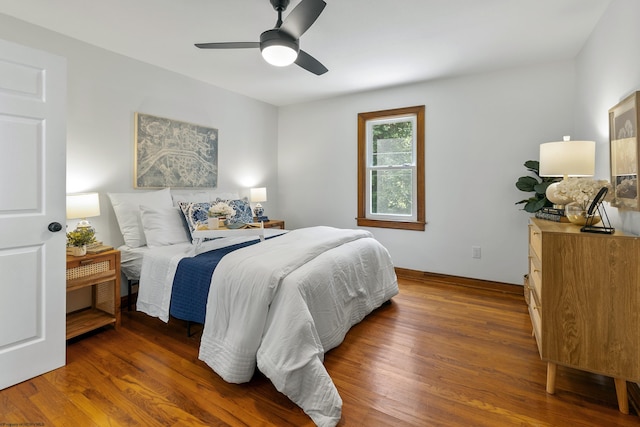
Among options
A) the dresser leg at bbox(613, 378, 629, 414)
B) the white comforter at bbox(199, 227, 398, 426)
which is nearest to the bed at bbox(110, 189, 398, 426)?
the white comforter at bbox(199, 227, 398, 426)

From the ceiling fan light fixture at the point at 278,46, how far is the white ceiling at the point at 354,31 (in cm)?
39

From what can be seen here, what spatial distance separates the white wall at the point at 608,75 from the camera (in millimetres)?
1858

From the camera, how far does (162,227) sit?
2920 mm

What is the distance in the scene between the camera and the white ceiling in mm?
2264

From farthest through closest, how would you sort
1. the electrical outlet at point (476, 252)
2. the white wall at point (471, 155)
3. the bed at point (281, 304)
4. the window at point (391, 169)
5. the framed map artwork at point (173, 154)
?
1. the window at point (391, 169)
2. the electrical outlet at point (476, 252)
3. the white wall at point (471, 155)
4. the framed map artwork at point (173, 154)
5. the bed at point (281, 304)

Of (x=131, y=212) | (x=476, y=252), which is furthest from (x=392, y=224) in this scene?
(x=131, y=212)

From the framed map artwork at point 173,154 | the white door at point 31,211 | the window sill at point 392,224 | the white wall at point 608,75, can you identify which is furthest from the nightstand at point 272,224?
the white wall at point 608,75

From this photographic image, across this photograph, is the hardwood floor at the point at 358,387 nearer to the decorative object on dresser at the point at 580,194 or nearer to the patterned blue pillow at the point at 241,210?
the decorative object on dresser at the point at 580,194

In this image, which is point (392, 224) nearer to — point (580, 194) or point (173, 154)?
point (580, 194)

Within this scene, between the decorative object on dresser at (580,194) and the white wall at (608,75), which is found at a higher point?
the white wall at (608,75)

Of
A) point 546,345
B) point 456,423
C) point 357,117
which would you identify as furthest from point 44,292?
point 357,117

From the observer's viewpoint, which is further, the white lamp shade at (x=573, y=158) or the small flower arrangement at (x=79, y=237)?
the small flower arrangement at (x=79, y=237)

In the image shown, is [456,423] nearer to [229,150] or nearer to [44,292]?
[44,292]

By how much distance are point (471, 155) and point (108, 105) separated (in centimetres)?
383
